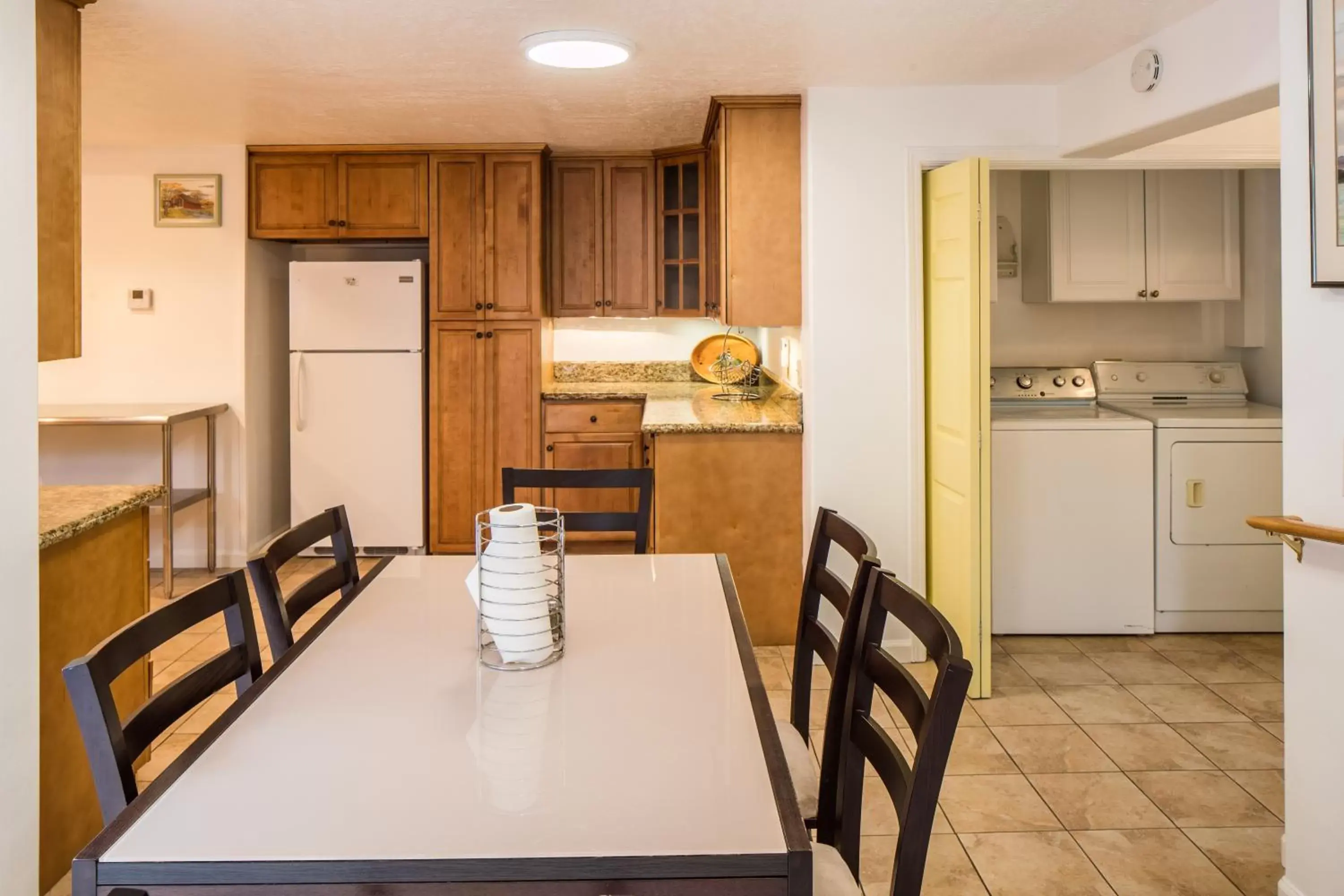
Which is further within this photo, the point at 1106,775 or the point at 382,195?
the point at 382,195

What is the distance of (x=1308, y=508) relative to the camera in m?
2.14

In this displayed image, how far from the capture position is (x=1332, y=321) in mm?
2045

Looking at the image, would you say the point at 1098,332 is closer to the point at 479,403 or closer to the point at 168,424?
the point at 479,403

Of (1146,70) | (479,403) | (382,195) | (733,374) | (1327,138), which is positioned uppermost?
(382,195)

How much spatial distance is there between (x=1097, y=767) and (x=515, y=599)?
2158 millimetres

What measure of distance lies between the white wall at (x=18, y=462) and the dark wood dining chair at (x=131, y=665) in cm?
68

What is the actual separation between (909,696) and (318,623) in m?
1.11

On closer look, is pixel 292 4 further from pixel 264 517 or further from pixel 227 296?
pixel 264 517

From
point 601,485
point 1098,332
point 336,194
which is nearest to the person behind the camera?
point 601,485

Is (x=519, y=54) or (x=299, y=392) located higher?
(x=519, y=54)

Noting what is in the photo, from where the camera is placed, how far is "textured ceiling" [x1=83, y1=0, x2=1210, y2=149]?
298cm

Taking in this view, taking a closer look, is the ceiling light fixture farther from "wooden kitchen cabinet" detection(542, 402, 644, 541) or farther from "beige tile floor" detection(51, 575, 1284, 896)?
"wooden kitchen cabinet" detection(542, 402, 644, 541)

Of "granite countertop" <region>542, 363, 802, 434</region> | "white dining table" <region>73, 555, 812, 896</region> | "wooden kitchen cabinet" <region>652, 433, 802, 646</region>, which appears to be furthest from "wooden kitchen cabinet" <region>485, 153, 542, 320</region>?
"white dining table" <region>73, 555, 812, 896</region>

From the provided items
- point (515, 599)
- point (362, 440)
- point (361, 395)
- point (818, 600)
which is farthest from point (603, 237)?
point (515, 599)
